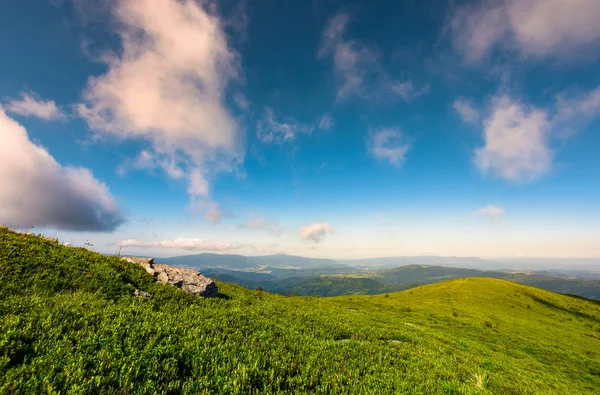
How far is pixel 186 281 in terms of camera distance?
1483cm

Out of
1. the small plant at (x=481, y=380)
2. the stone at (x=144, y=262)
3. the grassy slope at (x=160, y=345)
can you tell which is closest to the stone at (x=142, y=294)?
the grassy slope at (x=160, y=345)

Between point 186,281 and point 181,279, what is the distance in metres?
0.33

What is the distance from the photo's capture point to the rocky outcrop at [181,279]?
14.4 metres

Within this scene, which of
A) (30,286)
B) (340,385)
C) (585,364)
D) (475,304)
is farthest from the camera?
(475,304)

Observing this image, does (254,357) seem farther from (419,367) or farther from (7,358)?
(419,367)

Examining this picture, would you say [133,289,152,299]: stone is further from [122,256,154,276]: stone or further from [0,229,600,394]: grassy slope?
[122,256,154,276]: stone

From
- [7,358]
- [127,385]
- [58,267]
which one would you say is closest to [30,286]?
[58,267]

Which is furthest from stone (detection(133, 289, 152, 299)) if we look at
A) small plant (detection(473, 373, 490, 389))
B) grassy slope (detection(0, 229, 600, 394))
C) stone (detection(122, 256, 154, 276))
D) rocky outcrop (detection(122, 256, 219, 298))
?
small plant (detection(473, 373, 490, 389))

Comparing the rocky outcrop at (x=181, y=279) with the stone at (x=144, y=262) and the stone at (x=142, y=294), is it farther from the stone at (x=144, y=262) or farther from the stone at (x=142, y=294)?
the stone at (x=142, y=294)

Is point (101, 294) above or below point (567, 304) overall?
above

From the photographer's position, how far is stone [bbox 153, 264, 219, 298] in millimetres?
14383

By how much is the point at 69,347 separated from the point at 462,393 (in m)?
10.3

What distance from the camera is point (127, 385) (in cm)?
442

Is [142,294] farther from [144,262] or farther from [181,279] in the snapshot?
[144,262]
